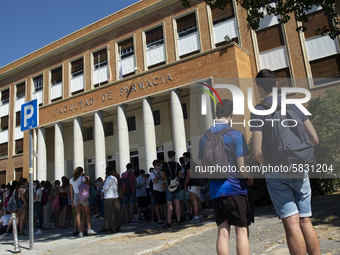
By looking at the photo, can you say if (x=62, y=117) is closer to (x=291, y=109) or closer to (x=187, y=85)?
(x=187, y=85)

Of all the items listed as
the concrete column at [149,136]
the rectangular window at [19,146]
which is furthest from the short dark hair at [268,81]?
the rectangular window at [19,146]

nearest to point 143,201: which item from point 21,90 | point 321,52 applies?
point 321,52

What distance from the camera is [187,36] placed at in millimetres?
20562

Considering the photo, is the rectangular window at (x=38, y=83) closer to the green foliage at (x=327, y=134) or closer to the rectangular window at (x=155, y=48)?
→ the rectangular window at (x=155, y=48)

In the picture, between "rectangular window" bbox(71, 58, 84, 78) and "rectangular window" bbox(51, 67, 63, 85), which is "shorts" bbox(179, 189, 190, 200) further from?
"rectangular window" bbox(51, 67, 63, 85)

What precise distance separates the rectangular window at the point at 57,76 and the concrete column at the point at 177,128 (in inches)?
518

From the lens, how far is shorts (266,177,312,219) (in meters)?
2.78

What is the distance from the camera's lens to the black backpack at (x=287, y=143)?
279 cm

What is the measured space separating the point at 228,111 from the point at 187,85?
46.5 feet

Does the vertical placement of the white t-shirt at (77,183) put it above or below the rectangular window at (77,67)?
below

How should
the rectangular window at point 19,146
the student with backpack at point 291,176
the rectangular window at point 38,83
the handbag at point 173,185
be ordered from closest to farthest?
the student with backpack at point 291,176 < the handbag at point 173,185 < the rectangular window at point 38,83 < the rectangular window at point 19,146

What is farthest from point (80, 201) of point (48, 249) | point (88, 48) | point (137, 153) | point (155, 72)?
point (88, 48)

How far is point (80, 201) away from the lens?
7.86 metres

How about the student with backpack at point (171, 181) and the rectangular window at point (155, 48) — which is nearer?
the student with backpack at point (171, 181)
